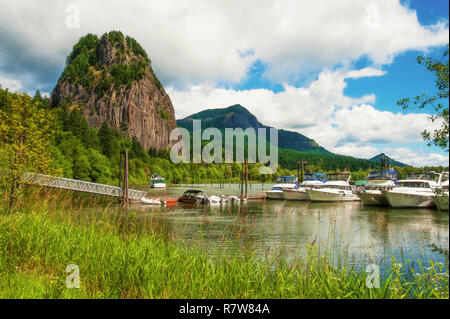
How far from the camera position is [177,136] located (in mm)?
189375

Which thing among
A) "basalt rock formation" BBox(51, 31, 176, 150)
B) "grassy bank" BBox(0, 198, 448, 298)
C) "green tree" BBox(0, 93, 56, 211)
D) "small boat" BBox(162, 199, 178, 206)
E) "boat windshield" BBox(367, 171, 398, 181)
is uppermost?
"basalt rock formation" BBox(51, 31, 176, 150)

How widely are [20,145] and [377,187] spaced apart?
153 ft

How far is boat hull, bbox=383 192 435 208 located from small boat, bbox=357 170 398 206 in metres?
2.09

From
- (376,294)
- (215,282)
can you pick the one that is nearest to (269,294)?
(215,282)

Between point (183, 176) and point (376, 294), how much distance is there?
11535 cm

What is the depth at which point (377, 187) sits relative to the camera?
47.2 metres

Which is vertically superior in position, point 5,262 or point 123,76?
point 123,76

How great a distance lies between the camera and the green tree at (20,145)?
488 inches

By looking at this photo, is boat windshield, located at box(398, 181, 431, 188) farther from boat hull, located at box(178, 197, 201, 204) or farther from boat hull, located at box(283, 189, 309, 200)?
boat hull, located at box(178, 197, 201, 204)

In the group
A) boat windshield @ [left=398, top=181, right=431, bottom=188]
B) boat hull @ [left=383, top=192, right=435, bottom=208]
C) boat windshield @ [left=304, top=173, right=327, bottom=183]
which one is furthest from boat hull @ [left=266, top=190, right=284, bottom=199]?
boat hull @ [left=383, top=192, right=435, bottom=208]

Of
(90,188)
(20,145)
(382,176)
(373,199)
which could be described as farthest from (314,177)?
(20,145)

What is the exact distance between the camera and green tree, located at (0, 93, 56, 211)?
12.4 m

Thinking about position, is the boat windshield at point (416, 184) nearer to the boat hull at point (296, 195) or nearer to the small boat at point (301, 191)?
the small boat at point (301, 191)
